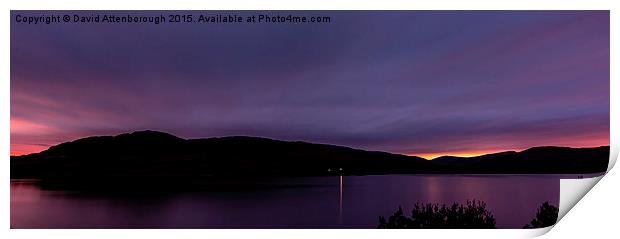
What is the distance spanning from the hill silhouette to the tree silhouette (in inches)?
13.3

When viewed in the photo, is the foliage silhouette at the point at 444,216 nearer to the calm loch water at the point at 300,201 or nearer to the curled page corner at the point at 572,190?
the calm loch water at the point at 300,201

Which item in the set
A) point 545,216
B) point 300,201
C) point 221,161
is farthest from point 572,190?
point 221,161

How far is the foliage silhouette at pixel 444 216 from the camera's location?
163 inches

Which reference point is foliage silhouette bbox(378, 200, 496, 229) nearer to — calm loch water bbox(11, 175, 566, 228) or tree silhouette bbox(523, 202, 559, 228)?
calm loch water bbox(11, 175, 566, 228)

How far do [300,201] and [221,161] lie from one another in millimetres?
922

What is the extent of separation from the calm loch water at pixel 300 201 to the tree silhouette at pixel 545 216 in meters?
0.05

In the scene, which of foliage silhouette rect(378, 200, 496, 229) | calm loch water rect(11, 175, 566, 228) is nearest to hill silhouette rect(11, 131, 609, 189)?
calm loch water rect(11, 175, 566, 228)

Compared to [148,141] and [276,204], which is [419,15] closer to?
[276,204]

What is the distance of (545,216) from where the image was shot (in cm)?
437

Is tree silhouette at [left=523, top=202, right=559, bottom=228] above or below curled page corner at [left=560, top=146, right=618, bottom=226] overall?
below

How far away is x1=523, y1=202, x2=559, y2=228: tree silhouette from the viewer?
13.9ft

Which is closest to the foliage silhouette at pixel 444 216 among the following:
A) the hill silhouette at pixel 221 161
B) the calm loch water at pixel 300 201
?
the calm loch water at pixel 300 201
